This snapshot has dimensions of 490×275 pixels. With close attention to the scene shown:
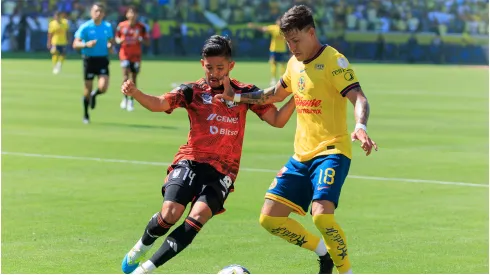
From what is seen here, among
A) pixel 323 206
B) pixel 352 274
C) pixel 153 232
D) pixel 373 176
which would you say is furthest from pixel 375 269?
pixel 373 176

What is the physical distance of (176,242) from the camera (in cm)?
848

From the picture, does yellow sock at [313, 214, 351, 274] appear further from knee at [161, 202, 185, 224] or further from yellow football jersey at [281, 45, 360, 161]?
knee at [161, 202, 185, 224]

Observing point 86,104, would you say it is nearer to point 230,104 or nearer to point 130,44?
point 130,44

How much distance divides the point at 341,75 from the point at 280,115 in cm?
88

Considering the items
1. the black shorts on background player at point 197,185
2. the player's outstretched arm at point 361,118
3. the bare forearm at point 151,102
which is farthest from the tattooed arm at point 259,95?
the player's outstretched arm at point 361,118

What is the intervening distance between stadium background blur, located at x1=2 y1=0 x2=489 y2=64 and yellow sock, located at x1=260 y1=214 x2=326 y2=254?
164ft

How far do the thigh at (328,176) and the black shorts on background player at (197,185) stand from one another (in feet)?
2.50

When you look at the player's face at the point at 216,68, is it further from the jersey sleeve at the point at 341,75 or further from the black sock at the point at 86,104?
the black sock at the point at 86,104

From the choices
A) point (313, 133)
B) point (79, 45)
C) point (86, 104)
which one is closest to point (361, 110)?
point (313, 133)

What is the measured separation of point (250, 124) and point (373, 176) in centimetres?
777

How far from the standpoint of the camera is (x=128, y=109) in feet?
87.9

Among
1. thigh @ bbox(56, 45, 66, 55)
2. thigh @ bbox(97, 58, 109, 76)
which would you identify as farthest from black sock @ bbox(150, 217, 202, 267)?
thigh @ bbox(56, 45, 66, 55)

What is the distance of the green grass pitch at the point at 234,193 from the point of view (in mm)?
10125

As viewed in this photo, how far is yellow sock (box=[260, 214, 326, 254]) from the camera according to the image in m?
8.88
